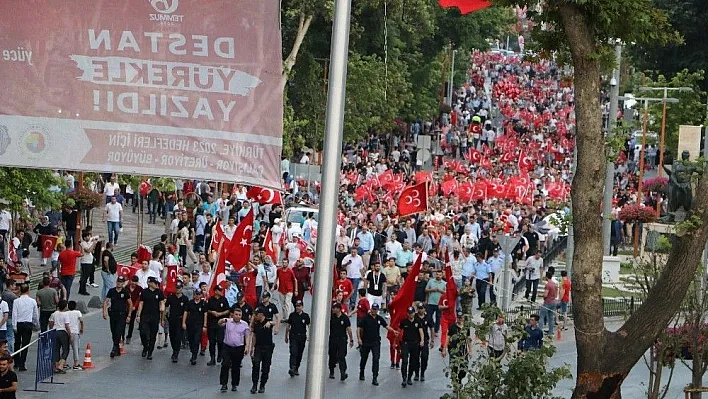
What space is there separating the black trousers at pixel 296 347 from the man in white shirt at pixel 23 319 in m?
3.69

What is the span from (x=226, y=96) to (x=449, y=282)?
1371cm

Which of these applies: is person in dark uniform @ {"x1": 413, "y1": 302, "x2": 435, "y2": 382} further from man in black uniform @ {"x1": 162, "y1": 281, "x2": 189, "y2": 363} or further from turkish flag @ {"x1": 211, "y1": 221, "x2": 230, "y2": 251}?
turkish flag @ {"x1": 211, "y1": 221, "x2": 230, "y2": 251}

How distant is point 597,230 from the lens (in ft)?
44.2

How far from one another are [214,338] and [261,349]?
6.43ft

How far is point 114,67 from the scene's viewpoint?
12.1 meters

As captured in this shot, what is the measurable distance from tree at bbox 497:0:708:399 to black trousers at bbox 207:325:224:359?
1011cm

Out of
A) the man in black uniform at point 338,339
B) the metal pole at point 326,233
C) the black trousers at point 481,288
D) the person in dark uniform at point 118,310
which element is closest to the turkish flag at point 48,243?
the person in dark uniform at point 118,310

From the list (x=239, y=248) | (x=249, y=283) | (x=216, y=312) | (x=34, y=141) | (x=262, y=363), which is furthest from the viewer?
(x=239, y=248)

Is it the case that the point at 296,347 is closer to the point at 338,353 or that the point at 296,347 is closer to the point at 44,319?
the point at 338,353

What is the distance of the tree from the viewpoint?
1314 centimetres

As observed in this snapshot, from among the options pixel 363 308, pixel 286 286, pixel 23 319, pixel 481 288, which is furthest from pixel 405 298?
pixel 481 288

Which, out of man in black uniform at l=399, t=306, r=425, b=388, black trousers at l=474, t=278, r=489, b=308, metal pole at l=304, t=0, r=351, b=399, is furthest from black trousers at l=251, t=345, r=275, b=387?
metal pole at l=304, t=0, r=351, b=399

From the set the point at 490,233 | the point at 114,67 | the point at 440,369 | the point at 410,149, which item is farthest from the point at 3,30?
the point at 410,149

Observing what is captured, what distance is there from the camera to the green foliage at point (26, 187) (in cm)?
2522
